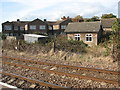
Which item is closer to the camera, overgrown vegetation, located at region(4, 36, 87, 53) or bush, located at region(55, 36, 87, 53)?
bush, located at region(55, 36, 87, 53)

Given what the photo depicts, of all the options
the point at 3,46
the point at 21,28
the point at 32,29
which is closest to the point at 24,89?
the point at 3,46

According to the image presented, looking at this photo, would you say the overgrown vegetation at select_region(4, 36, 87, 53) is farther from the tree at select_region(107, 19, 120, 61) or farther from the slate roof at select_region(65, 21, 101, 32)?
the slate roof at select_region(65, 21, 101, 32)

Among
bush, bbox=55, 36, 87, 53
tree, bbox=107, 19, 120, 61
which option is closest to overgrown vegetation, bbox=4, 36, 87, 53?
bush, bbox=55, 36, 87, 53

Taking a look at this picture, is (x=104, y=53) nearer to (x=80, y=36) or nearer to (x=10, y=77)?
(x=10, y=77)

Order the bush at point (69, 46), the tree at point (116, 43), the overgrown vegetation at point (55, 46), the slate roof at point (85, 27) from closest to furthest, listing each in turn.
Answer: the tree at point (116, 43), the bush at point (69, 46), the overgrown vegetation at point (55, 46), the slate roof at point (85, 27)

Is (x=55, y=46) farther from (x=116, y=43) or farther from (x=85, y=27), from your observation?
(x=85, y=27)

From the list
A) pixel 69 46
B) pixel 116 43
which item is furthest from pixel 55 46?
pixel 116 43

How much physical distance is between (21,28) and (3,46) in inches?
1311

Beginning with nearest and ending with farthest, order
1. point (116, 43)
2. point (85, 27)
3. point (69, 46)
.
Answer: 1. point (116, 43)
2. point (69, 46)
3. point (85, 27)

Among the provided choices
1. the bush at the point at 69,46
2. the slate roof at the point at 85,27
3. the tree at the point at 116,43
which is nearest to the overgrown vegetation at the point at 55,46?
the bush at the point at 69,46

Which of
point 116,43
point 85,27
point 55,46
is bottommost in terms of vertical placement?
point 55,46

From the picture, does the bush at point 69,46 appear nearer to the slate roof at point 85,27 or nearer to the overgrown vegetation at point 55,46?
the overgrown vegetation at point 55,46

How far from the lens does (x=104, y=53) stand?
12.5 meters

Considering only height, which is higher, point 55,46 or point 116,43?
point 116,43
